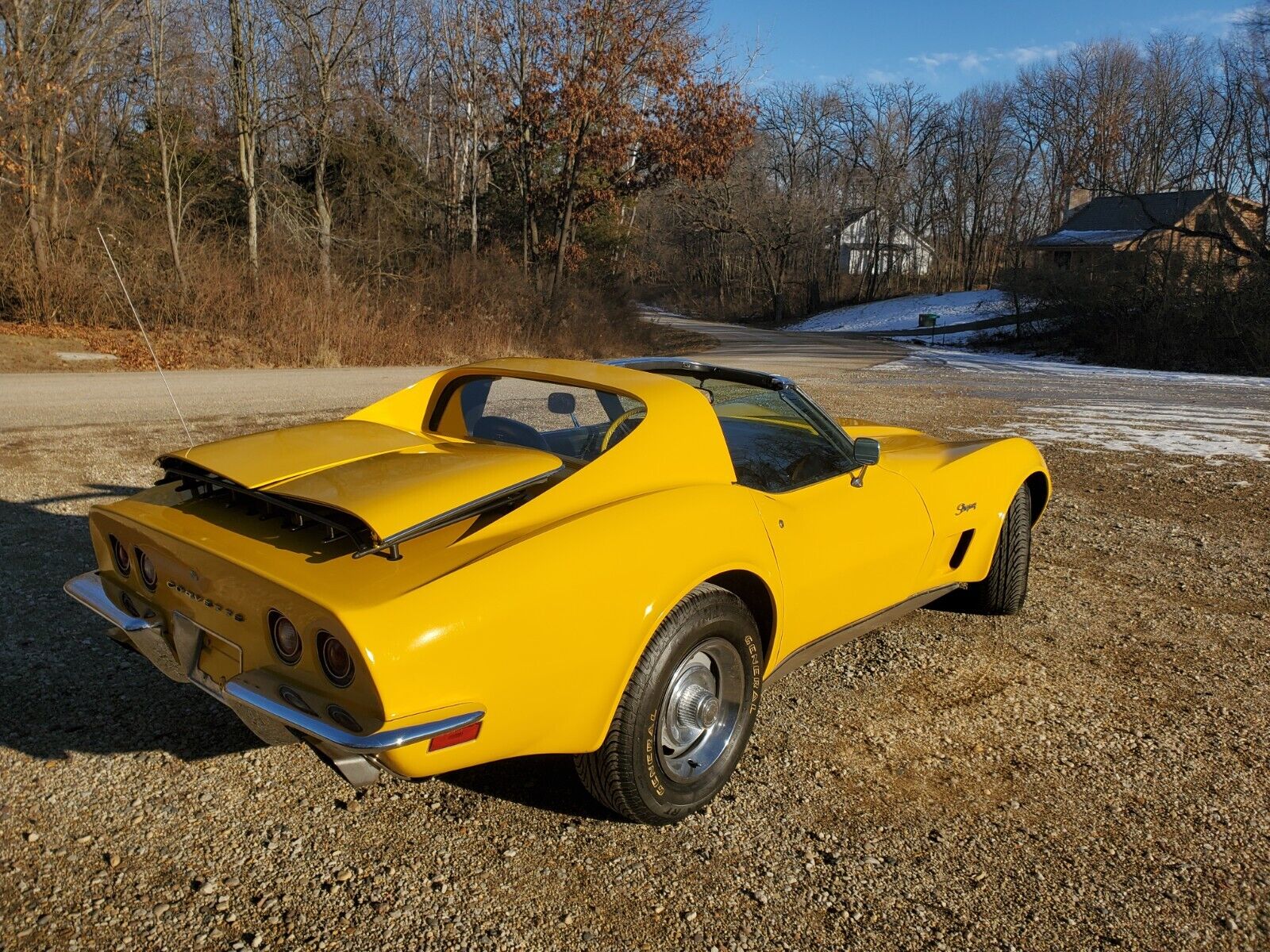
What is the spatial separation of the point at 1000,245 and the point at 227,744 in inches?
2655

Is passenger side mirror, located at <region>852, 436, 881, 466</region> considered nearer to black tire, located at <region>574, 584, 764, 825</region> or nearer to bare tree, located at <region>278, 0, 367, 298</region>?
black tire, located at <region>574, 584, 764, 825</region>

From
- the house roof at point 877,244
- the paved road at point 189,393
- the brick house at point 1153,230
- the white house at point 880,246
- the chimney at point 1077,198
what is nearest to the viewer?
the paved road at point 189,393

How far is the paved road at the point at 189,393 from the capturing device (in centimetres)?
1063

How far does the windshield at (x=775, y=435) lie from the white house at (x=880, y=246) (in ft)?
196

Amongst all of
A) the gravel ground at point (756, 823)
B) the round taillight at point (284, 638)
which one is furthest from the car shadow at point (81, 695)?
the round taillight at point (284, 638)

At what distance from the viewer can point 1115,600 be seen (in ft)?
16.1

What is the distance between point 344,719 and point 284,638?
0.96 ft

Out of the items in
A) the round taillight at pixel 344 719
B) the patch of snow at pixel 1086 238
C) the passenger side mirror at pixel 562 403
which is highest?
the patch of snow at pixel 1086 238

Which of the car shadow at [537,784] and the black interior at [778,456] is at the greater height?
the black interior at [778,456]

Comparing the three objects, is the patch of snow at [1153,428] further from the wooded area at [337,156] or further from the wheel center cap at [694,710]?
the wooded area at [337,156]

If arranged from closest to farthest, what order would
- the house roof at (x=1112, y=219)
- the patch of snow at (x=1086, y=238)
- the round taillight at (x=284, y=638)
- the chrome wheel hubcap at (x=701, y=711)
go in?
the round taillight at (x=284, y=638), the chrome wheel hubcap at (x=701, y=711), the house roof at (x=1112, y=219), the patch of snow at (x=1086, y=238)

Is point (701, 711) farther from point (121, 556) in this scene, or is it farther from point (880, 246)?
point (880, 246)

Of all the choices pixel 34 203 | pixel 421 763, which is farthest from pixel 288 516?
pixel 34 203

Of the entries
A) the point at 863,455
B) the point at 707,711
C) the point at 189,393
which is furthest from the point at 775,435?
the point at 189,393
